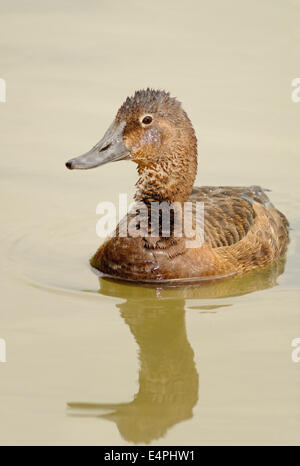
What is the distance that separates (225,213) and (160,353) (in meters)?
2.02

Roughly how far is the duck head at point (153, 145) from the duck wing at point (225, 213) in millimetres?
453

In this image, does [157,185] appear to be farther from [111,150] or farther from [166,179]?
[111,150]

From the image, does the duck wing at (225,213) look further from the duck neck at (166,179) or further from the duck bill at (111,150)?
the duck bill at (111,150)

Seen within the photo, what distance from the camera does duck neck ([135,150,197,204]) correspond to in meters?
8.76

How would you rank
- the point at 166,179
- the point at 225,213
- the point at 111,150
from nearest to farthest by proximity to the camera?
the point at 111,150
the point at 166,179
the point at 225,213

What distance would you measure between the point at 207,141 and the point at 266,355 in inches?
180

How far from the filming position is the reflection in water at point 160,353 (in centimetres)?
664

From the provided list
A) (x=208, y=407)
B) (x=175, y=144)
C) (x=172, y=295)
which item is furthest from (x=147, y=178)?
(x=208, y=407)

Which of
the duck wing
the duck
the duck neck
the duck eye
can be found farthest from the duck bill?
the duck wing

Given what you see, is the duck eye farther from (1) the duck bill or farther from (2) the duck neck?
(2) the duck neck

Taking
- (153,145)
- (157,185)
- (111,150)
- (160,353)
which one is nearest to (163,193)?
(157,185)

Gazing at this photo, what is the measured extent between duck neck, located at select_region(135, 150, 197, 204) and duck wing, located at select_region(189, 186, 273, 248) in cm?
44

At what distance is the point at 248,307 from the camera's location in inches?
334

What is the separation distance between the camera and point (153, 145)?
8.70 meters
